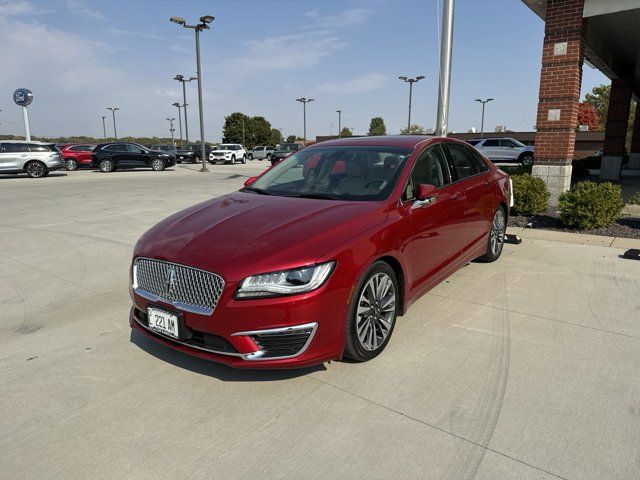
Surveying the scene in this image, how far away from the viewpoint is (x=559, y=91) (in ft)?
30.5

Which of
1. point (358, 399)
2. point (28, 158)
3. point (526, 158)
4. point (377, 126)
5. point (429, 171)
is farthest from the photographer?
point (377, 126)

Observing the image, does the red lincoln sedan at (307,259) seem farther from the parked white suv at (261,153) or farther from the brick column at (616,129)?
the parked white suv at (261,153)

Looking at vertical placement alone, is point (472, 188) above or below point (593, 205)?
above

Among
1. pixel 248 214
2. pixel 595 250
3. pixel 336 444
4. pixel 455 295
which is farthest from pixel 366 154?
pixel 595 250

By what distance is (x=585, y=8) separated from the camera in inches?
351

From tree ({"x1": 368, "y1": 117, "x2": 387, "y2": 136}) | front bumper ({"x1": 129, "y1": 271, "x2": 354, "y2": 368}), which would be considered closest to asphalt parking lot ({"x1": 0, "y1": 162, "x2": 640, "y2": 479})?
front bumper ({"x1": 129, "y1": 271, "x2": 354, "y2": 368})

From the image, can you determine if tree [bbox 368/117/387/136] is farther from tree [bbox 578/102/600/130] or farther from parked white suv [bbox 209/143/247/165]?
parked white suv [bbox 209/143/247/165]

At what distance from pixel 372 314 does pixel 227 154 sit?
1353 inches

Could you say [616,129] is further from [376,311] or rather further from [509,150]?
[376,311]

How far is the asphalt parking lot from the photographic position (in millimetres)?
2318

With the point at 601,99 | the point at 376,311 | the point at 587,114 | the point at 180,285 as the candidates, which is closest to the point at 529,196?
the point at 376,311

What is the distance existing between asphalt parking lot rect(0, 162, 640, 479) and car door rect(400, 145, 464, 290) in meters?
0.48

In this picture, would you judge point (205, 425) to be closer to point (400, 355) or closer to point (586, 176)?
point (400, 355)

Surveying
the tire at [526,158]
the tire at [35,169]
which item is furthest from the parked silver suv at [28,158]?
the tire at [526,158]
